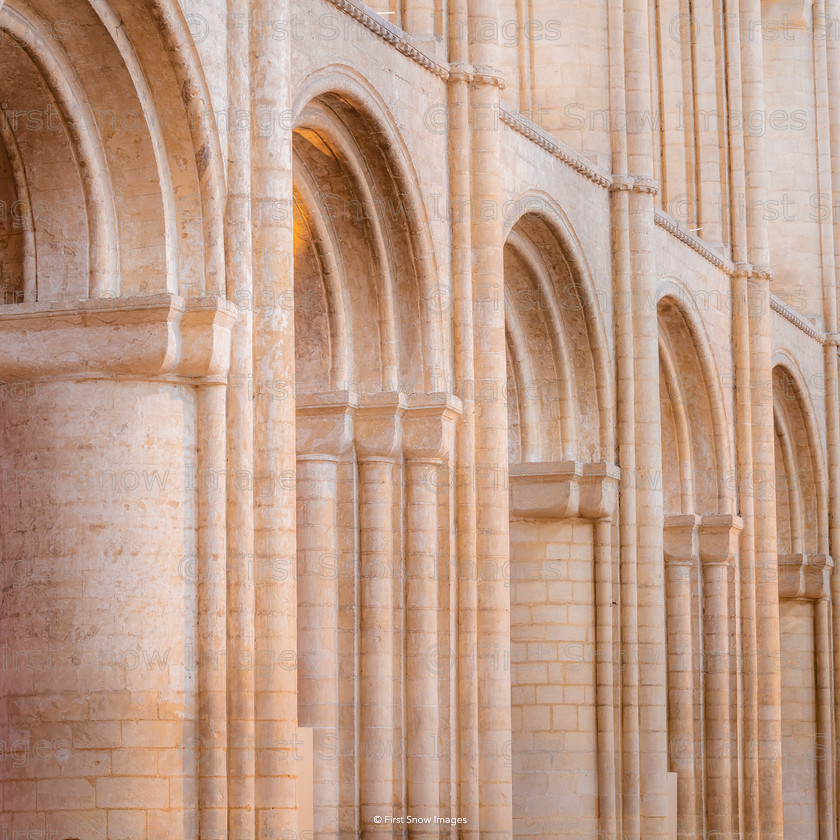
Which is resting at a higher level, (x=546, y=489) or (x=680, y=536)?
(x=546, y=489)

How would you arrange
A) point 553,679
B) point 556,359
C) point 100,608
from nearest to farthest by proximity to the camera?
1. point 100,608
2. point 553,679
3. point 556,359

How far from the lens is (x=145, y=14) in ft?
32.0

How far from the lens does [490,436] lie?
1345 cm

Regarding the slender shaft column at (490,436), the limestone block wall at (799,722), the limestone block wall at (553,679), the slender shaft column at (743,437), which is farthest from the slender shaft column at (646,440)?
the limestone block wall at (799,722)

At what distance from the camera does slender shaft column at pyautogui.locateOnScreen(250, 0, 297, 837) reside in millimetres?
9789

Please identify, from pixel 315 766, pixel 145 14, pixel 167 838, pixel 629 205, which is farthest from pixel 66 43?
pixel 629 205

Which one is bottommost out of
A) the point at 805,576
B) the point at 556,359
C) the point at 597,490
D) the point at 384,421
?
the point at 805,576

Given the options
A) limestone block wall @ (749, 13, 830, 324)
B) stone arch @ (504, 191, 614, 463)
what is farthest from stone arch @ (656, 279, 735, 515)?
limestone block wall @ (749, 13, 830, 324)

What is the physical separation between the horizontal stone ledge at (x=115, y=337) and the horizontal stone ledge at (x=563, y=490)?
686 cm

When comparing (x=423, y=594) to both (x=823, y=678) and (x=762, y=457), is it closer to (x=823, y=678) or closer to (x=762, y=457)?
(x=762, y=457)

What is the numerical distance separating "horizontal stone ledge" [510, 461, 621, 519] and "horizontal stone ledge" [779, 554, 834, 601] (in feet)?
23.8

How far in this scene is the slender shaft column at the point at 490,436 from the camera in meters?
13.1

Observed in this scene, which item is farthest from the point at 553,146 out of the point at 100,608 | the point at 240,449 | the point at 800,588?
the point at 800,588

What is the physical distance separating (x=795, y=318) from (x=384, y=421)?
11142 millimetres
